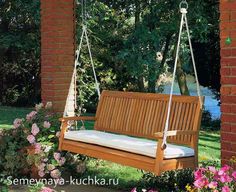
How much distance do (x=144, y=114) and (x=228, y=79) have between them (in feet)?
4.96

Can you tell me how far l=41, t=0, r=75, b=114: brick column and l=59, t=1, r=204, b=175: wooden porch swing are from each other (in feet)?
2.00

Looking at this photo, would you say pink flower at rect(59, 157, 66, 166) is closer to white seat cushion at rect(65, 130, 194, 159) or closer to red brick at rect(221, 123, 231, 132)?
white seat cushion at rect(65, 130, 194, 159)

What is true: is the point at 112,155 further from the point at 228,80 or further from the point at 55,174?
the point at 228,80

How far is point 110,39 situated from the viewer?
1340 cm

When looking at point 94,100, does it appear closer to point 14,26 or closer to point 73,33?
point 14,26

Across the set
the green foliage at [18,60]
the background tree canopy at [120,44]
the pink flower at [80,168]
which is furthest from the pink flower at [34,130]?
the green foliage at [18,60]

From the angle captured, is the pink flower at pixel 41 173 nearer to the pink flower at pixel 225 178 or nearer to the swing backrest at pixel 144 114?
the swing backrest at pixel 144 114

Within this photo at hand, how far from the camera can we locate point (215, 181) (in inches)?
125

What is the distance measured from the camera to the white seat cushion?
4105 mm

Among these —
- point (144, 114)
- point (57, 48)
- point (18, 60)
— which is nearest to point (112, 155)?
point (144, 114)

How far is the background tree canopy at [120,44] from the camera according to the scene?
9984 mm

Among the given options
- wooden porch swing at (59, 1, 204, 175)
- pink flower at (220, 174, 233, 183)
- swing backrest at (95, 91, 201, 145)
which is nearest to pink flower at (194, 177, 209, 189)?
pink flower at (220, 174, 233, 183)

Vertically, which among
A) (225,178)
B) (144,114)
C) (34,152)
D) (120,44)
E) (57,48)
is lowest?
(34,152)

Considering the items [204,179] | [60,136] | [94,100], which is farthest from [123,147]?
[94,100]
